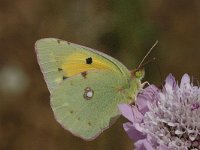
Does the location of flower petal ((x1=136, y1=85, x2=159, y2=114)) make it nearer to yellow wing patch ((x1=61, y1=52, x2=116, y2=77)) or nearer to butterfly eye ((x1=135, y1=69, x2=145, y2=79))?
butterfly eye ((x1=135, y1=69, x2=145, y2=79))

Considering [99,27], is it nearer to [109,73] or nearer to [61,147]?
[61,147]

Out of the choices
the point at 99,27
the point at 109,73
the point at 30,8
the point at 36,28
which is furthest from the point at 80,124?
the point at 30,8

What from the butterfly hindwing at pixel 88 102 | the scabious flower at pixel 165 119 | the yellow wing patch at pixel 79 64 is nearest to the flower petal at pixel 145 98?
the scabious flower at pixel 165 119

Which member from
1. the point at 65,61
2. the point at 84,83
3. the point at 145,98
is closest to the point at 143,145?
the point at 145,98

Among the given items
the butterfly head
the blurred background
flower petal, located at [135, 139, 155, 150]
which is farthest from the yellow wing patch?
the blurred background

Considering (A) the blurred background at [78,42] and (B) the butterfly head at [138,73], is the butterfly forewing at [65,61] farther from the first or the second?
(A) the blurred background at [78,42]

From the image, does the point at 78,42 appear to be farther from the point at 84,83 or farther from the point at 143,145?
the point at 143,145

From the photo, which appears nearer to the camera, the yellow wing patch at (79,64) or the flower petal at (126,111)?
the flower petal at (126,111)

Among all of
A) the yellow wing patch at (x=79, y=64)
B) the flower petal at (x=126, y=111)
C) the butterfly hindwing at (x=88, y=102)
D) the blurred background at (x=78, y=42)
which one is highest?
the yellow wing patch at (x=79, y=64)
